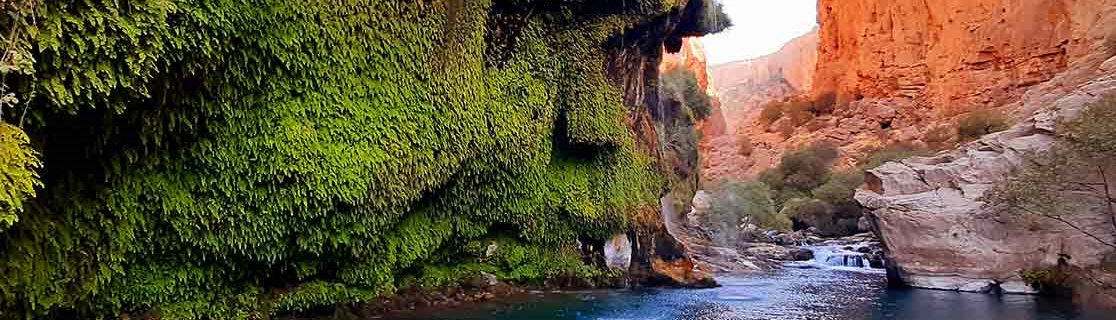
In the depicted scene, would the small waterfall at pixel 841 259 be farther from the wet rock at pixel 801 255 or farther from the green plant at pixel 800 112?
the green plant at pixel 800 112

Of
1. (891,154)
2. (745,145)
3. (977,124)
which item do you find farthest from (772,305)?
(745,145)

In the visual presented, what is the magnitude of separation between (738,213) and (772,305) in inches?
749

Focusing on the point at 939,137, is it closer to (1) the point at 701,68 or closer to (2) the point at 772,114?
(2) the point at 772,114

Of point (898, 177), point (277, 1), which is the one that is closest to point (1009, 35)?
point (898, 177)

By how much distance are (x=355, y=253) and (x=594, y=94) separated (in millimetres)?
8490

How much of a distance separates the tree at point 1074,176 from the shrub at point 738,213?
16.2 metres

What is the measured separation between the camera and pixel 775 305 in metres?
15.8

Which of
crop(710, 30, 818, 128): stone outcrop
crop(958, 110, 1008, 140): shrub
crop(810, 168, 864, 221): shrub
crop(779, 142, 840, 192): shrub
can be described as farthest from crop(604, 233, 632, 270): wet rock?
crop(710, 30, 818, 128): stone outcrop

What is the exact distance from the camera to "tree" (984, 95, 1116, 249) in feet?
51.0

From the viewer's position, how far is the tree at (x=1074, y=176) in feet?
51.0

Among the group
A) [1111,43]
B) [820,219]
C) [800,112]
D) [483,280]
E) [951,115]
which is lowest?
[820,219]

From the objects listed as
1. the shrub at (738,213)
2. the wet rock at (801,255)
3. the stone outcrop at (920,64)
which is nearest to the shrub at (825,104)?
the stone outcrop at (920,64)

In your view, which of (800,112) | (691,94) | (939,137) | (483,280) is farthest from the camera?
(800,112)

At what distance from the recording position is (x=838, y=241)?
33719 millimetres
